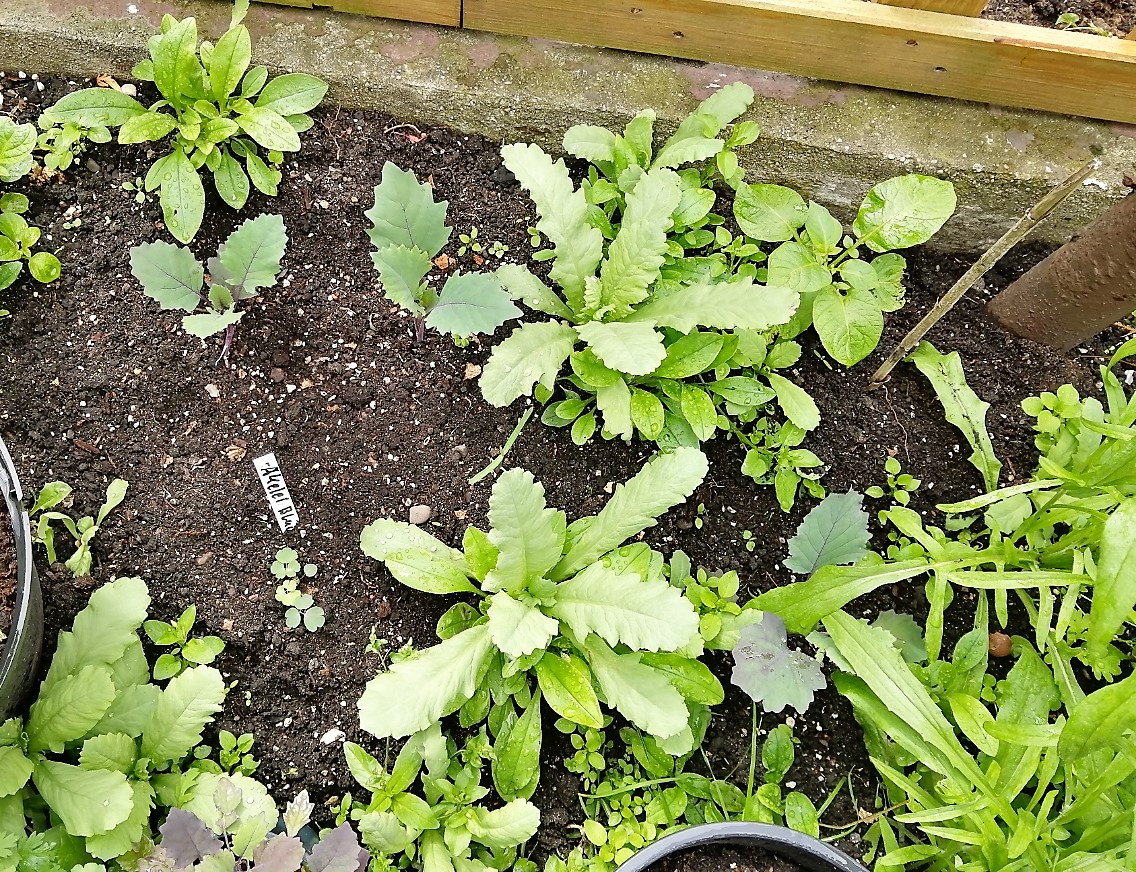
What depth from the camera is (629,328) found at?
149 cm

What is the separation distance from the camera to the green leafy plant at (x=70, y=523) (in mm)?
1454

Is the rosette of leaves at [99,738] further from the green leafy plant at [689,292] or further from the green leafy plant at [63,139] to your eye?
the green leafy plant at [63,139]

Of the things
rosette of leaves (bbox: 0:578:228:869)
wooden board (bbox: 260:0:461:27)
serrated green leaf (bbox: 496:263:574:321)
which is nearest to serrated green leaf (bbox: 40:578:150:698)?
rosette of leaves (bbox: 0:578:228:869)

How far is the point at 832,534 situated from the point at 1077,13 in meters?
1.39

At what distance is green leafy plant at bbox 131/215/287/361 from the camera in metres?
1.45

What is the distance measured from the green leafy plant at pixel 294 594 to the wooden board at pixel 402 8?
1.12 meters

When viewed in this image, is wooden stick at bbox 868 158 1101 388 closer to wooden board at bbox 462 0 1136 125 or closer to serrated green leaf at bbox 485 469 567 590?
wooden board at bbox 462 0 1136 125

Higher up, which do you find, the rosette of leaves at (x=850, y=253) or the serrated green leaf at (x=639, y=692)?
the rosette of leaves at (x=850, y=253)

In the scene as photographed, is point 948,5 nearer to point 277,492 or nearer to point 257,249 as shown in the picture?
point 257,249

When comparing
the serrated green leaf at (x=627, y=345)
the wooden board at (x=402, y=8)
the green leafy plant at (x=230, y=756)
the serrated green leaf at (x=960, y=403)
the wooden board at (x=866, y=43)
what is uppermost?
the wooden board at (x=866, y=43)

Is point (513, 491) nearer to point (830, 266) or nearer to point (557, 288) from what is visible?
point (557, 288)

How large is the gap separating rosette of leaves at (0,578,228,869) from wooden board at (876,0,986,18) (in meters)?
1.76

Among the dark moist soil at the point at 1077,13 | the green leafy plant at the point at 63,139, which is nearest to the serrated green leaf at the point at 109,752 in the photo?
the green leafy plant at the point at 63,139

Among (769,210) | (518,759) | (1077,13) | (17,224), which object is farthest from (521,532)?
(1077,13)
